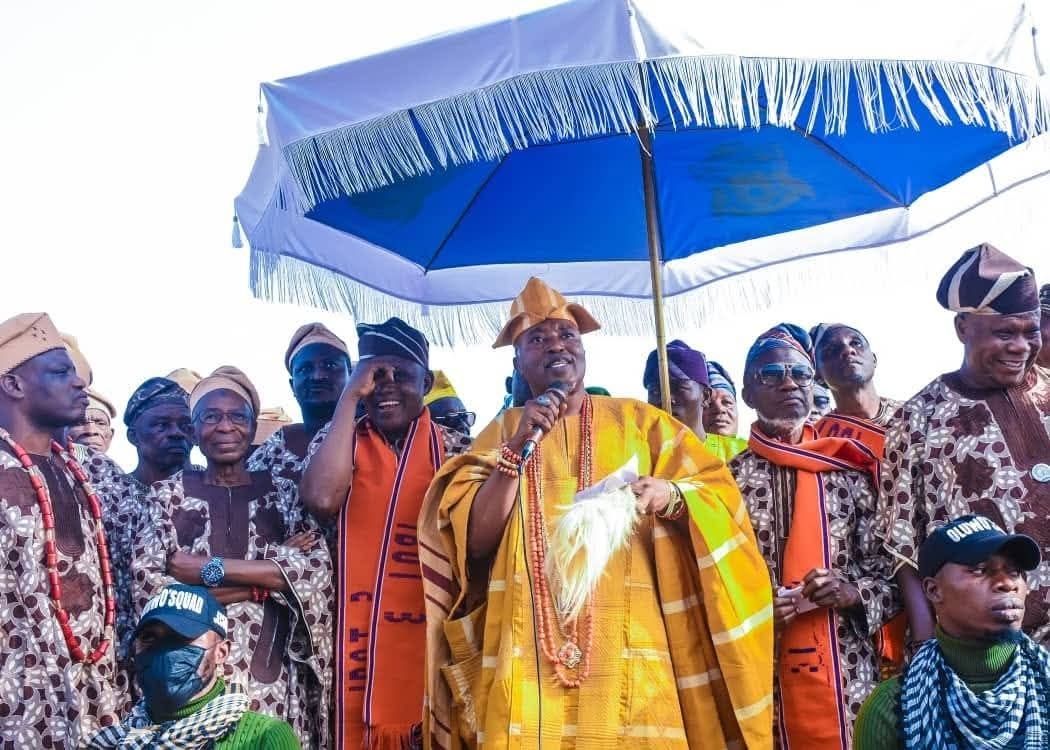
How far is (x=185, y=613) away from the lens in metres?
4.37

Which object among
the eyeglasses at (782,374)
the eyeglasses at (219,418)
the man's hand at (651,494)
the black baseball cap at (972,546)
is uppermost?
the eyeglasses at (782,374)

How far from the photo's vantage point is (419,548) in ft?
17.8

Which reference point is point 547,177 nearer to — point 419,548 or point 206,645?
point 419,548

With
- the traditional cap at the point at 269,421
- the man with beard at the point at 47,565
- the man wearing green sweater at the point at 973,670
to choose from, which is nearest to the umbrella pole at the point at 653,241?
the man wearing green sweater at the point at 973,670

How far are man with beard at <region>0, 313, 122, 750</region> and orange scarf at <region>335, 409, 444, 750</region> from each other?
0.96m

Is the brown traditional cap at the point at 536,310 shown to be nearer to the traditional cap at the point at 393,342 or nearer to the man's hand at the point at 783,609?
the traditional cap at the point at 393,342

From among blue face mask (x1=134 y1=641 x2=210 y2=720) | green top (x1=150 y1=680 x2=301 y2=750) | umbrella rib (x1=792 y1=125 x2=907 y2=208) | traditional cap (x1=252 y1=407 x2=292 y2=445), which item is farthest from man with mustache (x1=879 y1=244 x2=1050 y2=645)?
traditional cap (x1=252 y1=407 x2=292 y2=445)

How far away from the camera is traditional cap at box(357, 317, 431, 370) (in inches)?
239

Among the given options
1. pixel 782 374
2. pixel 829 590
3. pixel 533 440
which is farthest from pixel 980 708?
pixel 782 374

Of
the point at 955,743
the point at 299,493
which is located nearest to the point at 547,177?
the point at 299,493

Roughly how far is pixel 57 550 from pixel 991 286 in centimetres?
383

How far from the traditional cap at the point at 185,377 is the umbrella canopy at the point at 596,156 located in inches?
56.1

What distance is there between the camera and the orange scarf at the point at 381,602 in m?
5.50

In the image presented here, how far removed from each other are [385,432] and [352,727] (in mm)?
1270
